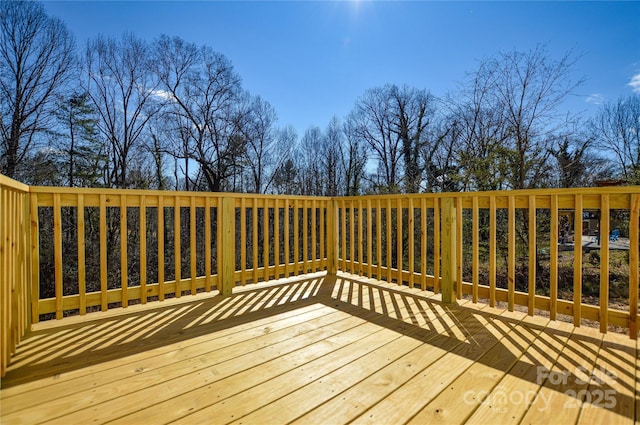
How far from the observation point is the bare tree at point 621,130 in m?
7.39

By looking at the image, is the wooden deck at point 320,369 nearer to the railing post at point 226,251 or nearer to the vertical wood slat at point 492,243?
the vertical wood slat at point 492,243

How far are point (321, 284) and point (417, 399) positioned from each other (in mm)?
1997

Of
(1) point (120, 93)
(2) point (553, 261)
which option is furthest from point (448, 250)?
(1) point (120, 93)

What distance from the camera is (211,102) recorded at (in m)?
10.9

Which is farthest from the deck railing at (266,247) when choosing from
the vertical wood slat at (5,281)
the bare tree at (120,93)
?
the bare tree at (120,93)

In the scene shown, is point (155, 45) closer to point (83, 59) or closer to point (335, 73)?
point (83, 59)

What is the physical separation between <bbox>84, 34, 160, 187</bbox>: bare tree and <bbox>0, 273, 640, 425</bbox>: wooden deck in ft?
30.3

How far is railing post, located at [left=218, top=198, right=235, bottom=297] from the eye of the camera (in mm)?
2745

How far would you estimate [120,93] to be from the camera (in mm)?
9508

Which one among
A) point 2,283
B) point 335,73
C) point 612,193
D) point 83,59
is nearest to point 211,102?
point 83,59

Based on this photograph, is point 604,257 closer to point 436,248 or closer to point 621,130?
point 436,248

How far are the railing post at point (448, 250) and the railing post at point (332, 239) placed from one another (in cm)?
141

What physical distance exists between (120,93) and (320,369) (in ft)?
37.4

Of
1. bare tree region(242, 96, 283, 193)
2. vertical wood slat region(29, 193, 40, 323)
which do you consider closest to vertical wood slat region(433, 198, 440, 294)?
vertical wood slat region(29, 193, 40, 323)
